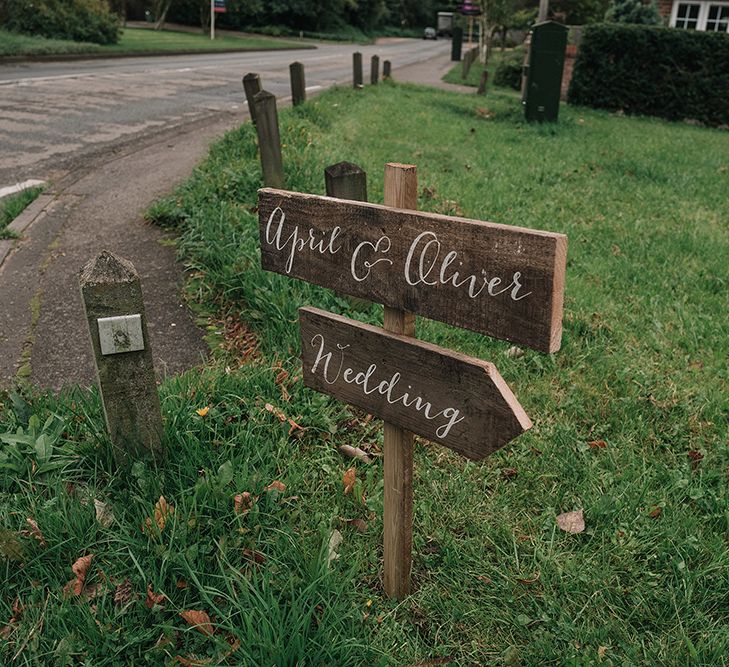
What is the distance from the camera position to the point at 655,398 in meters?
3.41

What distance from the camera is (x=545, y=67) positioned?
1162cm

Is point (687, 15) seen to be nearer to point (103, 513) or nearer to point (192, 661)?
point (103, 513)

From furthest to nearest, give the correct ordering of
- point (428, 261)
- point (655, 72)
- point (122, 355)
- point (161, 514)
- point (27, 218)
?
1. point (655, 72)
2. point (27, 218)
3. point (122, 355)
4. point (161, 514)
5. point (428, 261)

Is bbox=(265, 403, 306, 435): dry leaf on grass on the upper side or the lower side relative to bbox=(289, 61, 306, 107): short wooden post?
lower

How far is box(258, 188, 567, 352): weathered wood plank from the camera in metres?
1.59

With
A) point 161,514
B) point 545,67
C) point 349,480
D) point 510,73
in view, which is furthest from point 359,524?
point 510,73

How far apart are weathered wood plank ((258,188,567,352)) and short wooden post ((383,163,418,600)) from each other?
0.25ft

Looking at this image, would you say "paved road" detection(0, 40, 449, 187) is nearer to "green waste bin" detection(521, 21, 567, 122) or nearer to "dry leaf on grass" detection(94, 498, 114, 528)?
"green waste bin" detection(521, 21, 567, 122)

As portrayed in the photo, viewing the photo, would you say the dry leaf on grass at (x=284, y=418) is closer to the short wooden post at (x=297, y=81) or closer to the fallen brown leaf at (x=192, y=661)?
the fallen brown leaf at (x=192, y=661)

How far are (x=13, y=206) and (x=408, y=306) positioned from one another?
4.89 meters

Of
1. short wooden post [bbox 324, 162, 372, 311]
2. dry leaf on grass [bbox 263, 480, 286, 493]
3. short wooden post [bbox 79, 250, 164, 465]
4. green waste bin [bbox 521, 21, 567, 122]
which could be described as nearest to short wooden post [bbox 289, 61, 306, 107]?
green waste bin [bbox 521, 21, 567, 122]

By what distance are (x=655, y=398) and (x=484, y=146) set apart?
6.74 meters

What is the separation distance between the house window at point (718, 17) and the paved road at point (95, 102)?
11.4 m

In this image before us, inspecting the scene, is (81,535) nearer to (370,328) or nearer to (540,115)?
(370,328)
